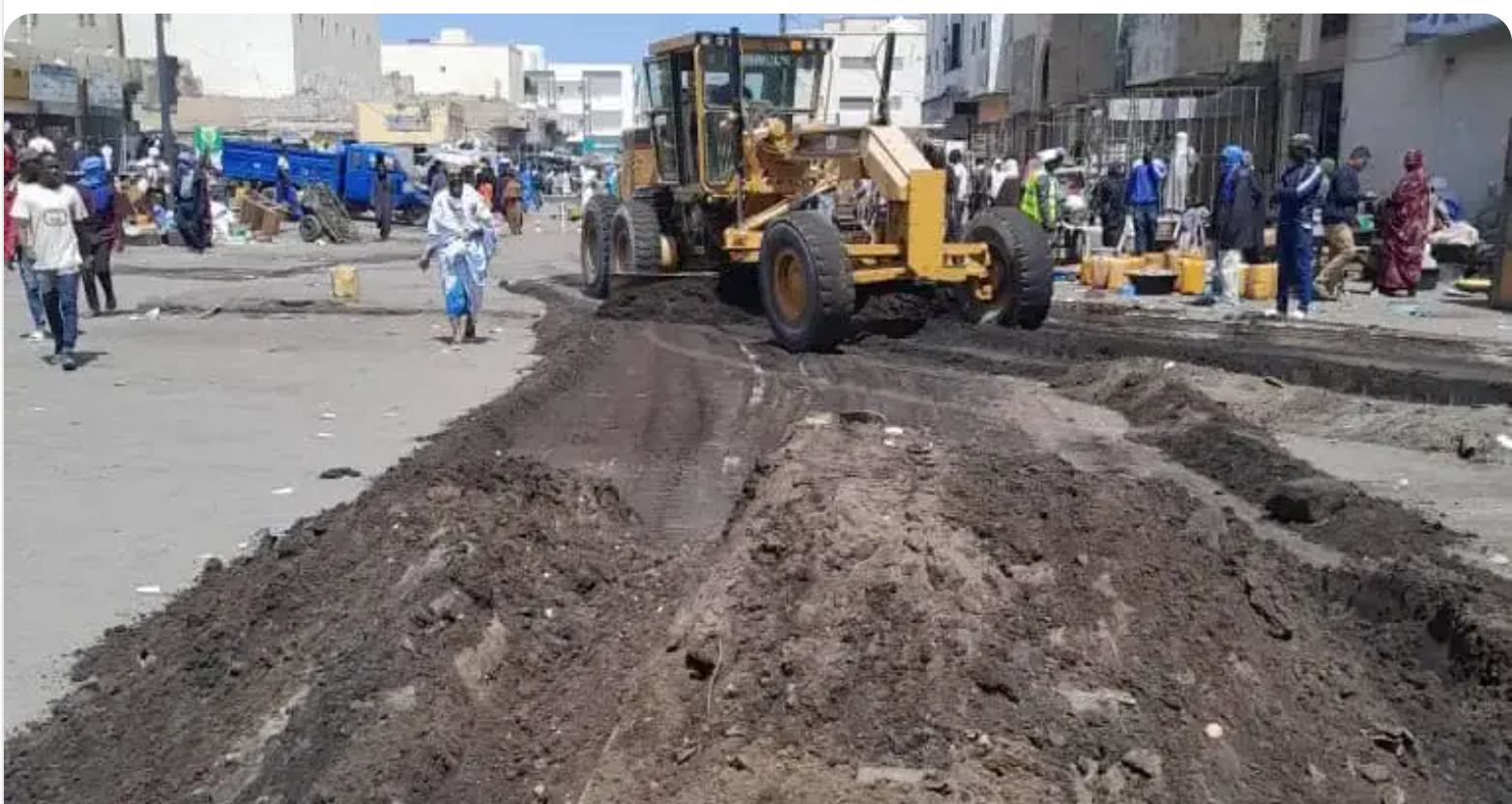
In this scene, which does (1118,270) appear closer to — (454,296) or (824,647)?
(454,296)

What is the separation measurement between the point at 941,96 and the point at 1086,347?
4618cm

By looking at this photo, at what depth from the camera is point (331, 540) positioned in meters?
6.39

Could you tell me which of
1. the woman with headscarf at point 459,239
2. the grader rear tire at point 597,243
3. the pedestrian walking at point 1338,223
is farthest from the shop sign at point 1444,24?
the woman with headscarf at point 459,239

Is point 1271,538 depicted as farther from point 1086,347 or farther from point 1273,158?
point 1273,158

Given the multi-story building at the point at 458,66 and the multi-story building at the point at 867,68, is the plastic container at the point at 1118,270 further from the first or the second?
the multi-story building at the point at 458,66

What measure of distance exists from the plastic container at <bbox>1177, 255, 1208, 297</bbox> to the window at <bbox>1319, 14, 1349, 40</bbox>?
8106 millimetres

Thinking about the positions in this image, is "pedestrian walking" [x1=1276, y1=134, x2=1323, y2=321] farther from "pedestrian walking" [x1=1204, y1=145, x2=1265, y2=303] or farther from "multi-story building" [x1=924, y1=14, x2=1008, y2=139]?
"multi-story building" [x1=924, y1=14, x2=1008, y2=139]

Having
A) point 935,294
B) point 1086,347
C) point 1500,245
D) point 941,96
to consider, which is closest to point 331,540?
point 1086,347

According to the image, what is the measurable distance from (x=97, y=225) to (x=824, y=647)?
12.8 m

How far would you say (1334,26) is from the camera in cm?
2336

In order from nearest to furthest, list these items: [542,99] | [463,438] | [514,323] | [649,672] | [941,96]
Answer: [649,672]
[463,438]
[514,323]
[941,96]
[542,99]

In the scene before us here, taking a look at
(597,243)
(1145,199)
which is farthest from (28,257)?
(1145,199)

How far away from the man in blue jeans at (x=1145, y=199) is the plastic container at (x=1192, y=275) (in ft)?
8.32

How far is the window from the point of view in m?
23.1
